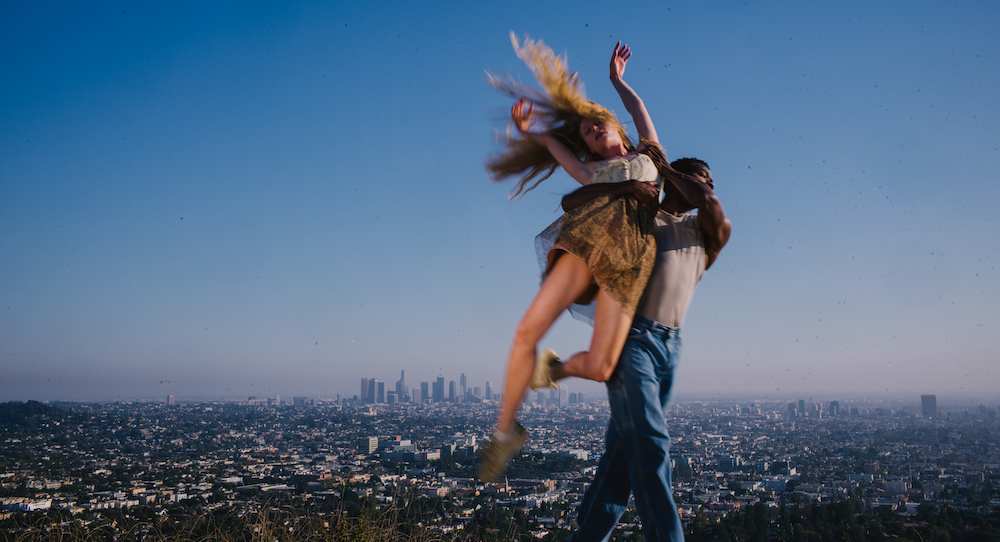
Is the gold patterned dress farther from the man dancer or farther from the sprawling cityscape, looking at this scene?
the sprawling cityscape

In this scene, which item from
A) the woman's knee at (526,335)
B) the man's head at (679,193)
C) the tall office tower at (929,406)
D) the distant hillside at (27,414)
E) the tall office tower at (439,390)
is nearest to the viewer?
the woman's knee at (526,335)

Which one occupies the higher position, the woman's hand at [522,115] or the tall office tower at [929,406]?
the woman's hand at [522,115]

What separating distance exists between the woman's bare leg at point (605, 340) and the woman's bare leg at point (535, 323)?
0.12 m

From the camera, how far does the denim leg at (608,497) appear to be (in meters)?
2.01

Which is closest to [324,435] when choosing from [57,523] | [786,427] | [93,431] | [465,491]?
[93,431]

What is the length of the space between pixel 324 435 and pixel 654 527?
83.2 ft

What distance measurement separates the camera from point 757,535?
5.67 metres

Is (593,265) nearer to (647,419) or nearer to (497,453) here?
(647,419)

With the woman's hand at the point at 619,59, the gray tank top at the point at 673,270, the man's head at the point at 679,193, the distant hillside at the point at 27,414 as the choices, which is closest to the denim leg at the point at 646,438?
the gray tank top at the point at 673,270

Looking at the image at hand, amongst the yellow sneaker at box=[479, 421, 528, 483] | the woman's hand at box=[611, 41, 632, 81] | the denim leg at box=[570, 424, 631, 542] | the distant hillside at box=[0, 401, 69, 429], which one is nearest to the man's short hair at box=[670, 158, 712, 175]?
the woman's hand at box=[611, 41, 632, 81]

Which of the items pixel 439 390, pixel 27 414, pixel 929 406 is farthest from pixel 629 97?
pixel 439 390

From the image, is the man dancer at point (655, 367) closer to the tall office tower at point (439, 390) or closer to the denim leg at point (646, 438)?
the denim leg at point (646, 438)

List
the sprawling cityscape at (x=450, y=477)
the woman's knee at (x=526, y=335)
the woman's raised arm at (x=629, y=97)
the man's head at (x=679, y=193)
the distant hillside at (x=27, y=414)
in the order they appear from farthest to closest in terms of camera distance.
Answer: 1. the distant hillside at (x=27, y=414)
2. the sprawling cityscape at (x=450, y=477)
3. the woman's raised arm at (x=629, y=97)
4. the man's head at (x=679, y=193)
5. the woman's knee at (x=526, y=335)

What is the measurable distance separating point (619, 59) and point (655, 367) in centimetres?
143
